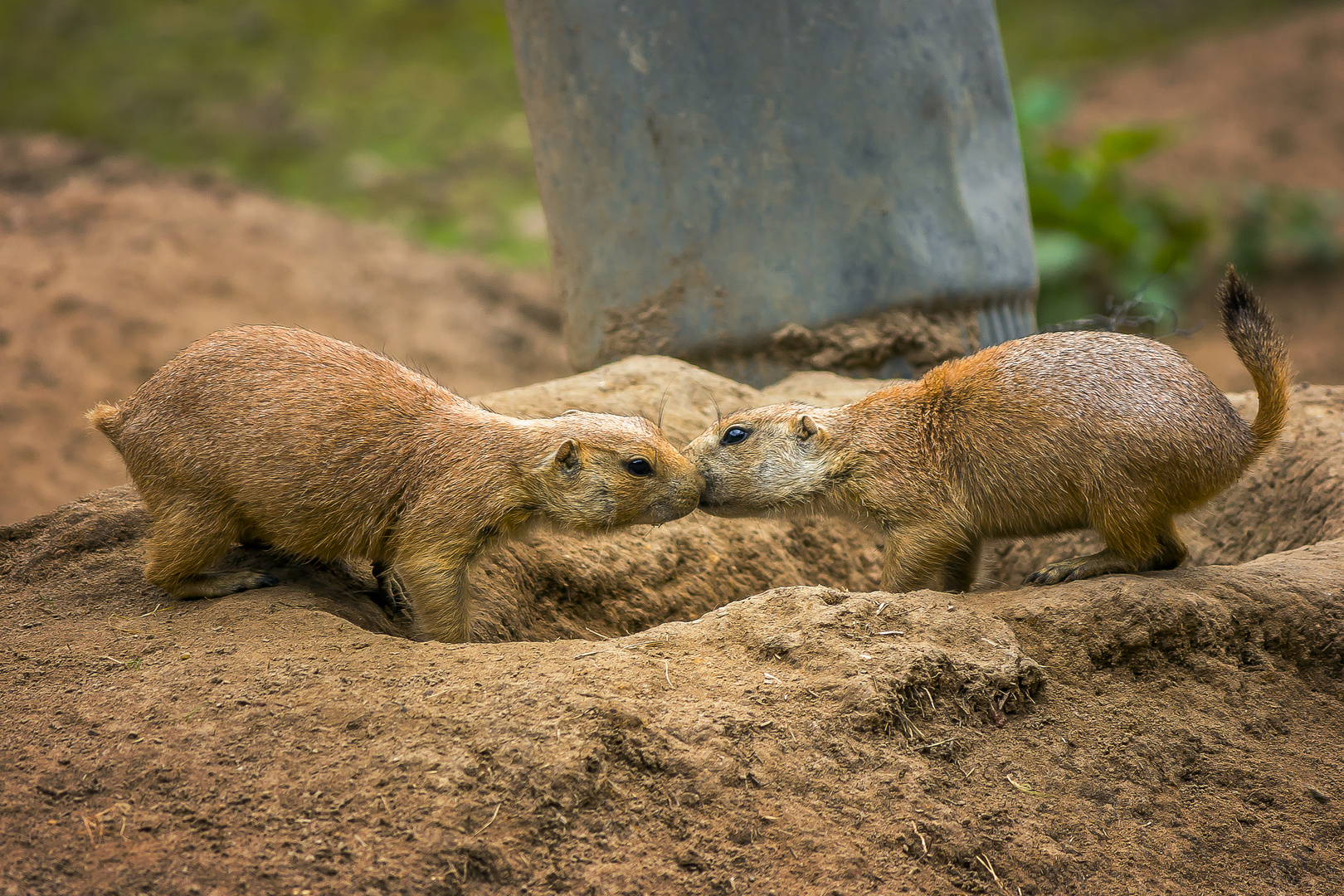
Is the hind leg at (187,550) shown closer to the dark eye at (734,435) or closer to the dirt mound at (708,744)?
the dirt mound at (708,744)

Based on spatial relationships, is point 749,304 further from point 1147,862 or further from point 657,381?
point 1147,862

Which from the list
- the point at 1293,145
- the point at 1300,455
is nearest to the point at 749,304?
the point at 1300,455

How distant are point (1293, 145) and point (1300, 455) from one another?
13558mm

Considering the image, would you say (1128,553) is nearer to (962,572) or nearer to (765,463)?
(962,572)

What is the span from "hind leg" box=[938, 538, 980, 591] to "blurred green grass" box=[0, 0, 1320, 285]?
10.4 meters

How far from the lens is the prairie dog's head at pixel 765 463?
502cm

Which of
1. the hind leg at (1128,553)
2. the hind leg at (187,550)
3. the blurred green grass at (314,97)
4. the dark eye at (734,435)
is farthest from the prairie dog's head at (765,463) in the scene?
the blurred green grass at (314,97)

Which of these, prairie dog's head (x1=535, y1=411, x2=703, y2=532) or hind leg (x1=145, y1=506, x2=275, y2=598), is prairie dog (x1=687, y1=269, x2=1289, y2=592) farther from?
hind leg (x1=145, y1=506, x2=275, y2=598)

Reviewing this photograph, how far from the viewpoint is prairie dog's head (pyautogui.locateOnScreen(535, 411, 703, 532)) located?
184 inches

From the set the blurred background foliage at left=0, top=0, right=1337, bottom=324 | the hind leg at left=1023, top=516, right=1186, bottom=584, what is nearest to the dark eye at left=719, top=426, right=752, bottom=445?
the hind leg at left=1023, top=516, right=1186, bottom=584

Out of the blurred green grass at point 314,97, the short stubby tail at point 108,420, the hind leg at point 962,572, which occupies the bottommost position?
the hind leg at point 962,572

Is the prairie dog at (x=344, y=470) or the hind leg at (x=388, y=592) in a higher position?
the prairie dog at (x=344, y=470)

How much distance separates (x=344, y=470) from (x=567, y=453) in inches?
36.3

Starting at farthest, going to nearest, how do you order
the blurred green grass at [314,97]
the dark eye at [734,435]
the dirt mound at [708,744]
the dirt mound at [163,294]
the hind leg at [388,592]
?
the blurred green grass at [314,97]
the dirt mound at [163,294]
the dark eye at [734,435]
the hind leg at [388,592]
the dirt mound at [708,744]
